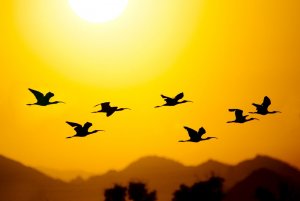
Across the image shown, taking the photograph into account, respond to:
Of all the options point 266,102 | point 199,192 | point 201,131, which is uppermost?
point 199,192

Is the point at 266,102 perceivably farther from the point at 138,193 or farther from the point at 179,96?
the point at 138,193

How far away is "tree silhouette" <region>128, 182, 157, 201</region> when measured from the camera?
12888cm

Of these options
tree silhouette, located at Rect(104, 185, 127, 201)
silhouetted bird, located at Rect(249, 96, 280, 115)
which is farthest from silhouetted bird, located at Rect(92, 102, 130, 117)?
tree silhouette, located at Rect(104, 185, 127, 201)

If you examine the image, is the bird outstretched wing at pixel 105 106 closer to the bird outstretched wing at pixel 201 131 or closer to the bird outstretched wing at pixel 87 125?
the bird outstretched wing at pixel 87 125

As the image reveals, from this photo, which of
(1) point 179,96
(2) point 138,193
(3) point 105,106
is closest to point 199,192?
(2) point 138,193

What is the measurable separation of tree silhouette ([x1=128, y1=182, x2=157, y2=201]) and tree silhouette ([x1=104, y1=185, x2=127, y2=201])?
4.82 feet

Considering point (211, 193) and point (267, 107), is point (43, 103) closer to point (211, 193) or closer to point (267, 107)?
point (267, 107)

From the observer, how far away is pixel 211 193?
382 feet

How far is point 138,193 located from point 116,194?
434cm

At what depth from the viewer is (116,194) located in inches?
5064

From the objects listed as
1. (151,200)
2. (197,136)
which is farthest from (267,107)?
(151,200)

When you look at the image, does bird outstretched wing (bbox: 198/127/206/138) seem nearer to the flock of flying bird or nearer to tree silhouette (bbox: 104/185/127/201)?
the flock of flying bird

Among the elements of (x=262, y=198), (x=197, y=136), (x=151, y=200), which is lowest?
(x=197, y=136)

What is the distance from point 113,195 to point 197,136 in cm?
7575
